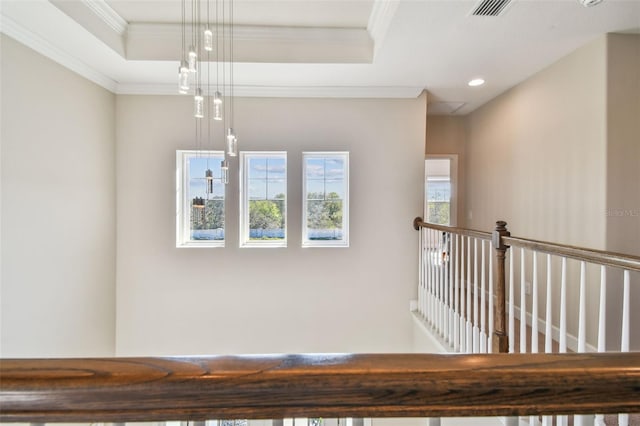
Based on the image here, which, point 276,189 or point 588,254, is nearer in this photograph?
point 588,254

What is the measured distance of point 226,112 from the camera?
321 centimetres

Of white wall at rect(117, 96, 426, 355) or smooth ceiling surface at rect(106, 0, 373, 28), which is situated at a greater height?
smooth ceiling surface at rect(106, 0, 373, 28)

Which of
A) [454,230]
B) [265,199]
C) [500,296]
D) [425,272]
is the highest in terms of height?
[265,199]

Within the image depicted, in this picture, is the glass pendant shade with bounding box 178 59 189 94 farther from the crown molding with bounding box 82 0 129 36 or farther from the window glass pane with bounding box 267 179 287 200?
the window glass pane with bounding box 267 179 287 200

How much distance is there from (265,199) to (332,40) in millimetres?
1794

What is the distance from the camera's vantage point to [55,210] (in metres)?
2.50

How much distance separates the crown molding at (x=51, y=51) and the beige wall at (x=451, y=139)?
4.05 meters

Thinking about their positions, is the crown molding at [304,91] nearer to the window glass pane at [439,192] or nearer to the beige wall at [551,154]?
the beige wall at [551,154]

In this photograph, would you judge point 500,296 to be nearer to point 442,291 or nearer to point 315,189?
point 442,291

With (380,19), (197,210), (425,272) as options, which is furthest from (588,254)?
(197,210)

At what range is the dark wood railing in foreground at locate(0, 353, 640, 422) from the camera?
411 mm

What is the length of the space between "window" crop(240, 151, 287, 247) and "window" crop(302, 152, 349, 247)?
272 millimetres

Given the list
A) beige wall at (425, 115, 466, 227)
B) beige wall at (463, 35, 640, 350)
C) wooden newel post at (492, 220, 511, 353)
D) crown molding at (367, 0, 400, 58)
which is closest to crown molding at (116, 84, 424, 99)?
crown molding at (367, 0, 400, 58)

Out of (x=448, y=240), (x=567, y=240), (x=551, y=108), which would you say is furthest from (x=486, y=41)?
(x=567, y=240)
